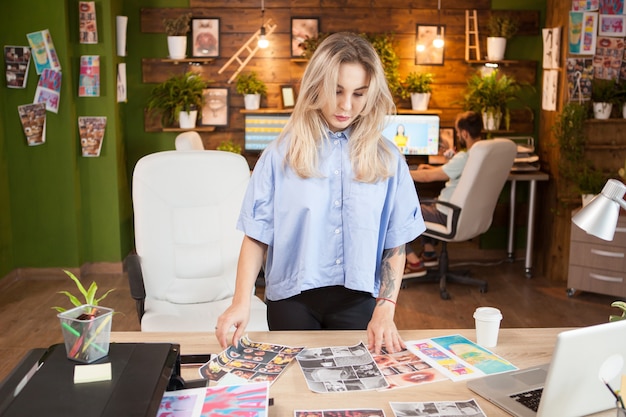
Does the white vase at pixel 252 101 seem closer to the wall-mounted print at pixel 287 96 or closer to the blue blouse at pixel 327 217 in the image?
the wall-mounted print at pixel 287 96

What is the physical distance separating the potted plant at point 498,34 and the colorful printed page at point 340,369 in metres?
4.31

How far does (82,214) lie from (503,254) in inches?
129

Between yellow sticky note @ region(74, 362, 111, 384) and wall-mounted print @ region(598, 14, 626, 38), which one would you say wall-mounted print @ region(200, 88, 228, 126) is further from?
yellow sticky note @ region(74, 362, 111, 384)

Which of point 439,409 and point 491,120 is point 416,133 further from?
point 439,409

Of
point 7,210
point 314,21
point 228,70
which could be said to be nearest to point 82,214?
point 7,210

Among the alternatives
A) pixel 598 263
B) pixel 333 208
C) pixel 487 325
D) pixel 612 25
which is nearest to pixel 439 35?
pixel 612 25

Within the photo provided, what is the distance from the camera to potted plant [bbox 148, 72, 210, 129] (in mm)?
5898

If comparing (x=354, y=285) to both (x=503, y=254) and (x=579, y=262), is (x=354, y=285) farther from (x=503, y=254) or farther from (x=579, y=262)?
(x=503, y=254)

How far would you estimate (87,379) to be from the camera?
145 cm

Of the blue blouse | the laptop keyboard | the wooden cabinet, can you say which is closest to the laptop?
the laptop keyboard

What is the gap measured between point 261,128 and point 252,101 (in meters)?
0.22

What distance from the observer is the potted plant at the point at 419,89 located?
5914 mm

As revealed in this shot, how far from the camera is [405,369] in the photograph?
185cm

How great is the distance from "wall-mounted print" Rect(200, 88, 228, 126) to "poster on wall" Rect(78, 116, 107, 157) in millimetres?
919
